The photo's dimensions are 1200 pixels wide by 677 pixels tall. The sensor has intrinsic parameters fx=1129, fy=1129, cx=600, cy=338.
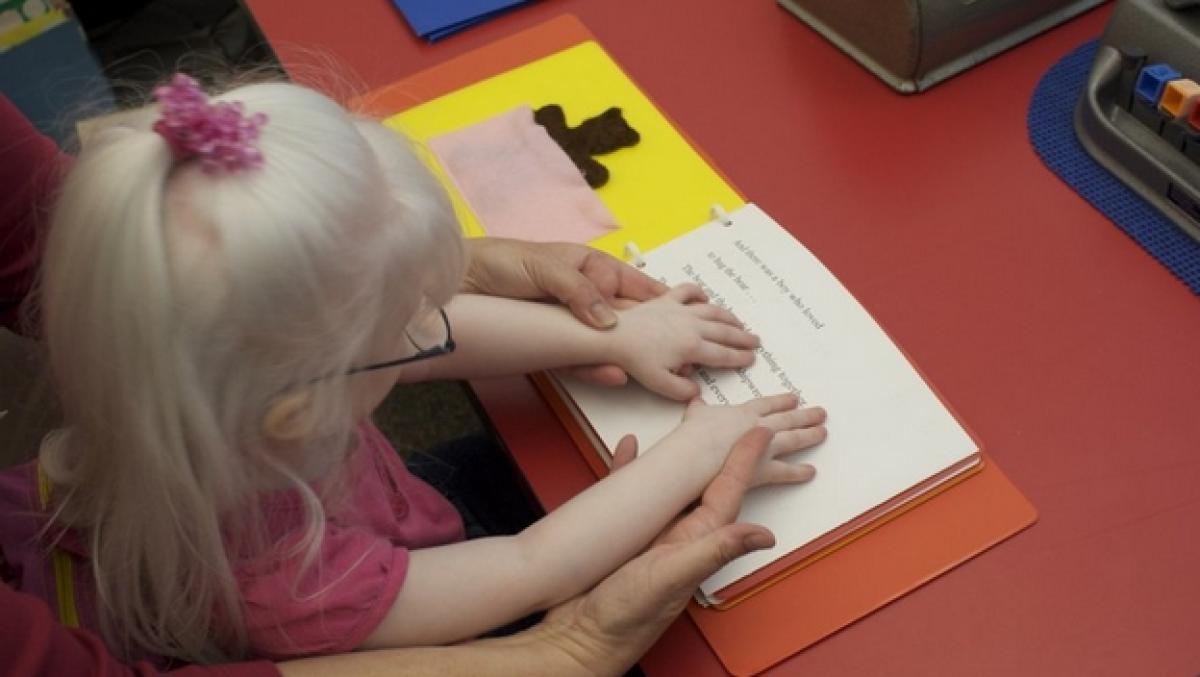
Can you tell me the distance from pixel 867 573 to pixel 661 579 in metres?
0.13

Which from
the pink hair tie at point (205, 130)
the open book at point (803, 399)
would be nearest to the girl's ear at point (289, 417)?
the pink hair tie at point (205, 130)

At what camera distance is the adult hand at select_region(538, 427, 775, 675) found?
2.15 feet

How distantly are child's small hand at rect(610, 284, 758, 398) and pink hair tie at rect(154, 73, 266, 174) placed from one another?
0.31 m

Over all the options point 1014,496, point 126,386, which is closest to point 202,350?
point 126,386

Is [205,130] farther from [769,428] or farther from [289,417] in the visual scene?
[769,428]

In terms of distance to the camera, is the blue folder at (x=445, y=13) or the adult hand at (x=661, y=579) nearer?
the adult hand at (x=661, y=579)

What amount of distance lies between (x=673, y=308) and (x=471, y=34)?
1.37 feet

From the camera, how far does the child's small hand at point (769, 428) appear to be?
71 centimetres

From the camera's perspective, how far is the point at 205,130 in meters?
0.52

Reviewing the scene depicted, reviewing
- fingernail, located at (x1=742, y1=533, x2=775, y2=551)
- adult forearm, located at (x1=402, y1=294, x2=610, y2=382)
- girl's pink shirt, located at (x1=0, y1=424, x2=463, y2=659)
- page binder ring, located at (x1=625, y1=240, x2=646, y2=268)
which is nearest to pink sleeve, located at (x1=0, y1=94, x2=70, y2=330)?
girl's pink shirt, located at (x1=0, y1=424, x2=463, y2=659)

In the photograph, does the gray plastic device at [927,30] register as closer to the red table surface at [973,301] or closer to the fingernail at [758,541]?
the red table surface at [973,301]

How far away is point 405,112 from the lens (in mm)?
991

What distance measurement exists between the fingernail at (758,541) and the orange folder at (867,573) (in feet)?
0.11

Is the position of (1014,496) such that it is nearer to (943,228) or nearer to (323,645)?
(943,228)
